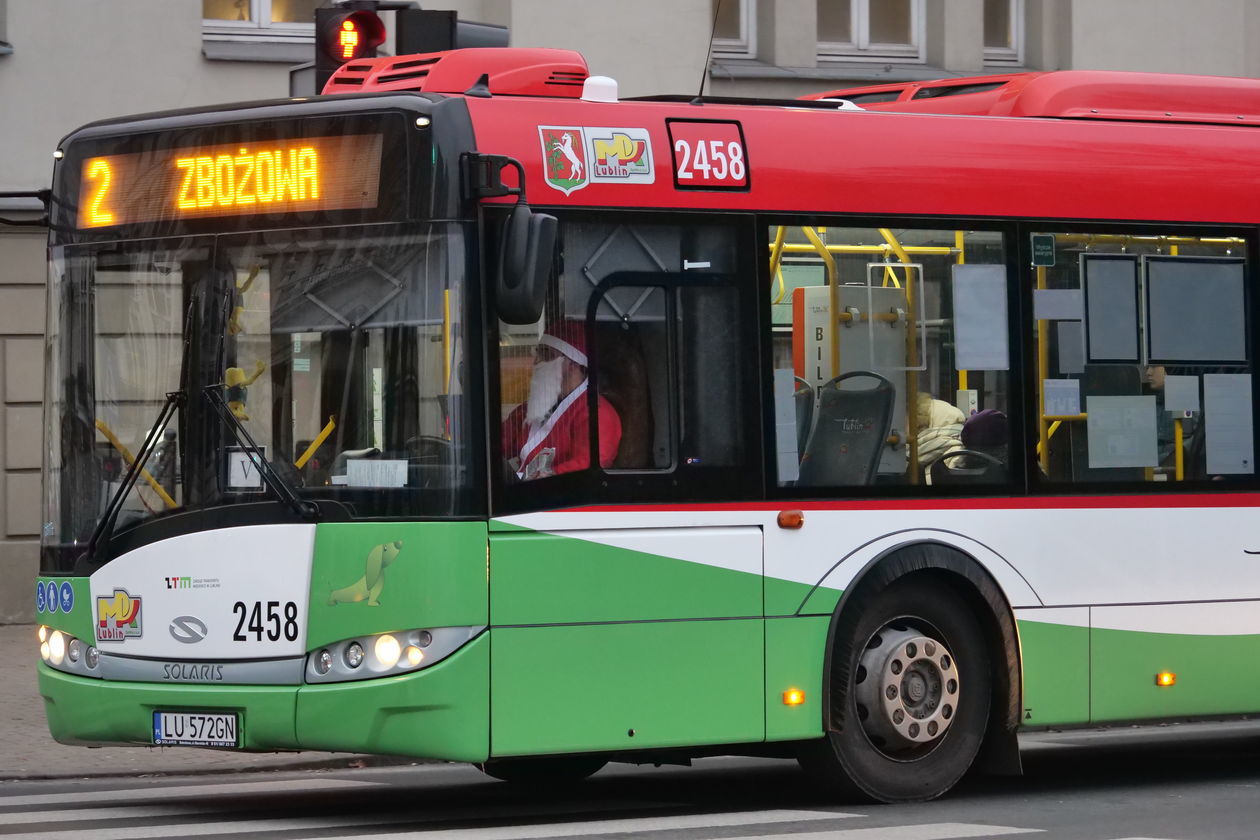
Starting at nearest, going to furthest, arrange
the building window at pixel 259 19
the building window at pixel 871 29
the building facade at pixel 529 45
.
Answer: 1. the building facade at pixel 529 45
2. the building window at pixel 259 19
3. the building window at pixel 871 29

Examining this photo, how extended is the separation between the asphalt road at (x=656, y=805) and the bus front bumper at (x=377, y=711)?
35 centimetres

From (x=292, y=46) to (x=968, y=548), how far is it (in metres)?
11.7

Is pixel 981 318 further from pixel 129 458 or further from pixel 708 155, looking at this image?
pixel 129 458

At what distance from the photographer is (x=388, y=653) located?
8438 millimetres

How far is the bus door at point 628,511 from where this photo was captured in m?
8.58

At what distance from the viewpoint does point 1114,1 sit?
2242 centimetres

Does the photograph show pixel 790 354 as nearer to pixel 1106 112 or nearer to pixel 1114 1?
pixel 1106 112

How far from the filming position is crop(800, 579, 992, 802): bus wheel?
9.36 metres

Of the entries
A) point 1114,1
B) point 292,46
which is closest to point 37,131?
point 292,46

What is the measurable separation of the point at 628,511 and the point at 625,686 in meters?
0.67

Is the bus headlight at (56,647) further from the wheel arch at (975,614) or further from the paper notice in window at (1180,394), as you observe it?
the paper notice in window at (1180,394)

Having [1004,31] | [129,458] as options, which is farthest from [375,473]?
[1004,31]

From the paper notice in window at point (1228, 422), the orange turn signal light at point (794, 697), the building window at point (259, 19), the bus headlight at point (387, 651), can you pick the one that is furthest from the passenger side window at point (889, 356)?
the building window at point (259, 19)

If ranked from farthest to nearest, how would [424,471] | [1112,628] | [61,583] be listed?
[1112,628], [61,583], [424,471]
